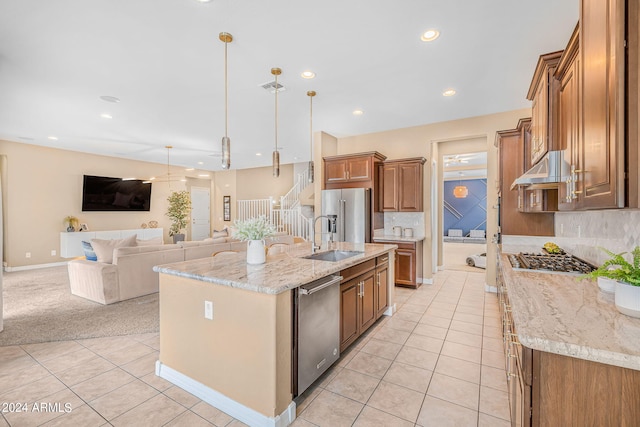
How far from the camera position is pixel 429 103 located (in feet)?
14.6

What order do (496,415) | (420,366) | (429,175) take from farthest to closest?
(429,175) → (420,366) → (496,415)

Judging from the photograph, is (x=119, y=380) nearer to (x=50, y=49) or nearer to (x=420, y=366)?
(x=420, y=366)

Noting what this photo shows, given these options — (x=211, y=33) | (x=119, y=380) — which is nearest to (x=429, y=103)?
(x=211, y=33)

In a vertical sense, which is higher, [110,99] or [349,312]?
[110,99]

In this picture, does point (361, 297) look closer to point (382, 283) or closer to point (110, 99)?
point (382, 283)

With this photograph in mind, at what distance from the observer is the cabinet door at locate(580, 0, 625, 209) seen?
3.80ft

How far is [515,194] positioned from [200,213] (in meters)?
10.3

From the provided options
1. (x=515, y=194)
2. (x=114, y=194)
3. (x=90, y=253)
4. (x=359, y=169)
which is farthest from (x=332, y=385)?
(x=114, y=194)

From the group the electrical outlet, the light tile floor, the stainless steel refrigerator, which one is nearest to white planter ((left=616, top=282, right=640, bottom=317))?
the light tile floor

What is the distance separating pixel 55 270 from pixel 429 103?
28.5ft

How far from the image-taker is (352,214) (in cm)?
532

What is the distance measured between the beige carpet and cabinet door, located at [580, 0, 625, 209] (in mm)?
4122

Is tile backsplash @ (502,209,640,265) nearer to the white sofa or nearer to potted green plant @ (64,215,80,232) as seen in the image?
the white sofa

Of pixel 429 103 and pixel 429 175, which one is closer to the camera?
pixel 429 103
